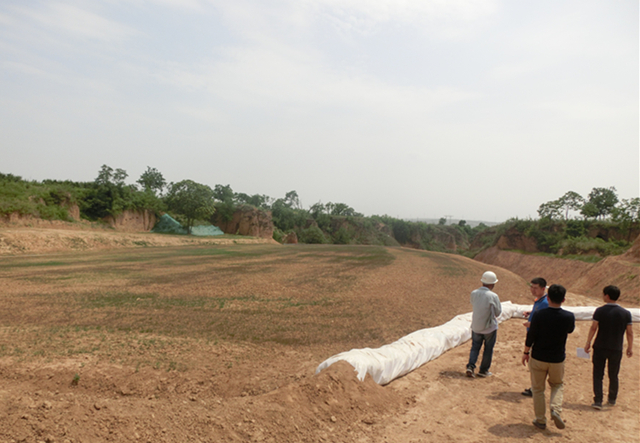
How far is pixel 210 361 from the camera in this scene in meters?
7.22

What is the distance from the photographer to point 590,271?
24.0m

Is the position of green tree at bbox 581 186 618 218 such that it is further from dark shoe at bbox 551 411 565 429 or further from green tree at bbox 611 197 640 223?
dark shoe at bbox 551 411 565 429

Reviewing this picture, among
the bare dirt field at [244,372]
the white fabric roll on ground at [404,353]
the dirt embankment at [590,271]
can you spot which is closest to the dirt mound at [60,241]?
the bare dirt field at [244,372]

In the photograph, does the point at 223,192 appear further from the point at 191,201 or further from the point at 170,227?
the point at 191,201

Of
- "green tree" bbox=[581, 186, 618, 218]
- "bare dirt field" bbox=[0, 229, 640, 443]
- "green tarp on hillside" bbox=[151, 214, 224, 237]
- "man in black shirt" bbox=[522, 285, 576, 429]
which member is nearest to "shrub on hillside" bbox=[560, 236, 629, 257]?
"green tree" bbox=[581, 186, 618, 218]

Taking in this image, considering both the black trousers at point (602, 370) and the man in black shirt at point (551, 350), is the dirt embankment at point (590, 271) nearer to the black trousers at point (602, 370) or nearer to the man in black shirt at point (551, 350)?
the black trousers at point (602, 370)

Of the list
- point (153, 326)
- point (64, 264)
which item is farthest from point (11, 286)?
point (153, 326)

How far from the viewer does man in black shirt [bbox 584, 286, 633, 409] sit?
18.7 ft

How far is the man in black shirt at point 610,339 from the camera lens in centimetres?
571

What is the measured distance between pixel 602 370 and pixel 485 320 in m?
1.77

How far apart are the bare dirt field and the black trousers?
0.25 m

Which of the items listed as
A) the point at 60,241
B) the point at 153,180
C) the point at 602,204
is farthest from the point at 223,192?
the point at 602,204

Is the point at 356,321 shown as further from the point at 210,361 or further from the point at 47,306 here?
the point at 47,306

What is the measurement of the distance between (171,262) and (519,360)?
18.4m
